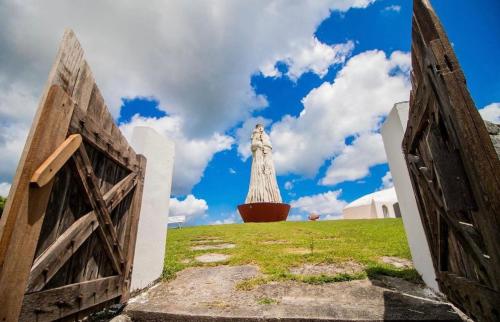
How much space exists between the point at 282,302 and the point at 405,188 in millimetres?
2736

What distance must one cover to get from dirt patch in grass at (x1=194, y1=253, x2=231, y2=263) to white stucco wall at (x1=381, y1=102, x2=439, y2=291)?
12.9ft

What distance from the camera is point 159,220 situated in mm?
4895

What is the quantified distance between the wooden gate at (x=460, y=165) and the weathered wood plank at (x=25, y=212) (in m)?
2.90

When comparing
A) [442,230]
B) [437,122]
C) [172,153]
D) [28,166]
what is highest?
[172,153]

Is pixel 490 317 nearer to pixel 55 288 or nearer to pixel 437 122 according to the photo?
pixel 437 122

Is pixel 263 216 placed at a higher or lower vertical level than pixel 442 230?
higher

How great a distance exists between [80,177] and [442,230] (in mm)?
3691

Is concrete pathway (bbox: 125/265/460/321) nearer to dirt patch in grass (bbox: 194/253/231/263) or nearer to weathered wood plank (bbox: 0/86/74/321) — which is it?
dirt patch in grass (bbox: 194/253/231/263)

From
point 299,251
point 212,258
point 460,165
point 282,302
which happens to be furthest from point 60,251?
point 299,251

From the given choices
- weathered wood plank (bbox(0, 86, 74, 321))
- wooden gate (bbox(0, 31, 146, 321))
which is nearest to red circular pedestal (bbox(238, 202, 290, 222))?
wooden gate (bbox(0, 31, 146, 321))

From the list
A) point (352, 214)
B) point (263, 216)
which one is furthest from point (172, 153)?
point (352, 214)

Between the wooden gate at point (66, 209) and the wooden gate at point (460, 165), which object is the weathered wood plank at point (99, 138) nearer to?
the wooden gate at point (66, 209)

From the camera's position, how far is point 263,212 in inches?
688

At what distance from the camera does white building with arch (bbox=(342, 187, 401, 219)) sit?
1105 inches
